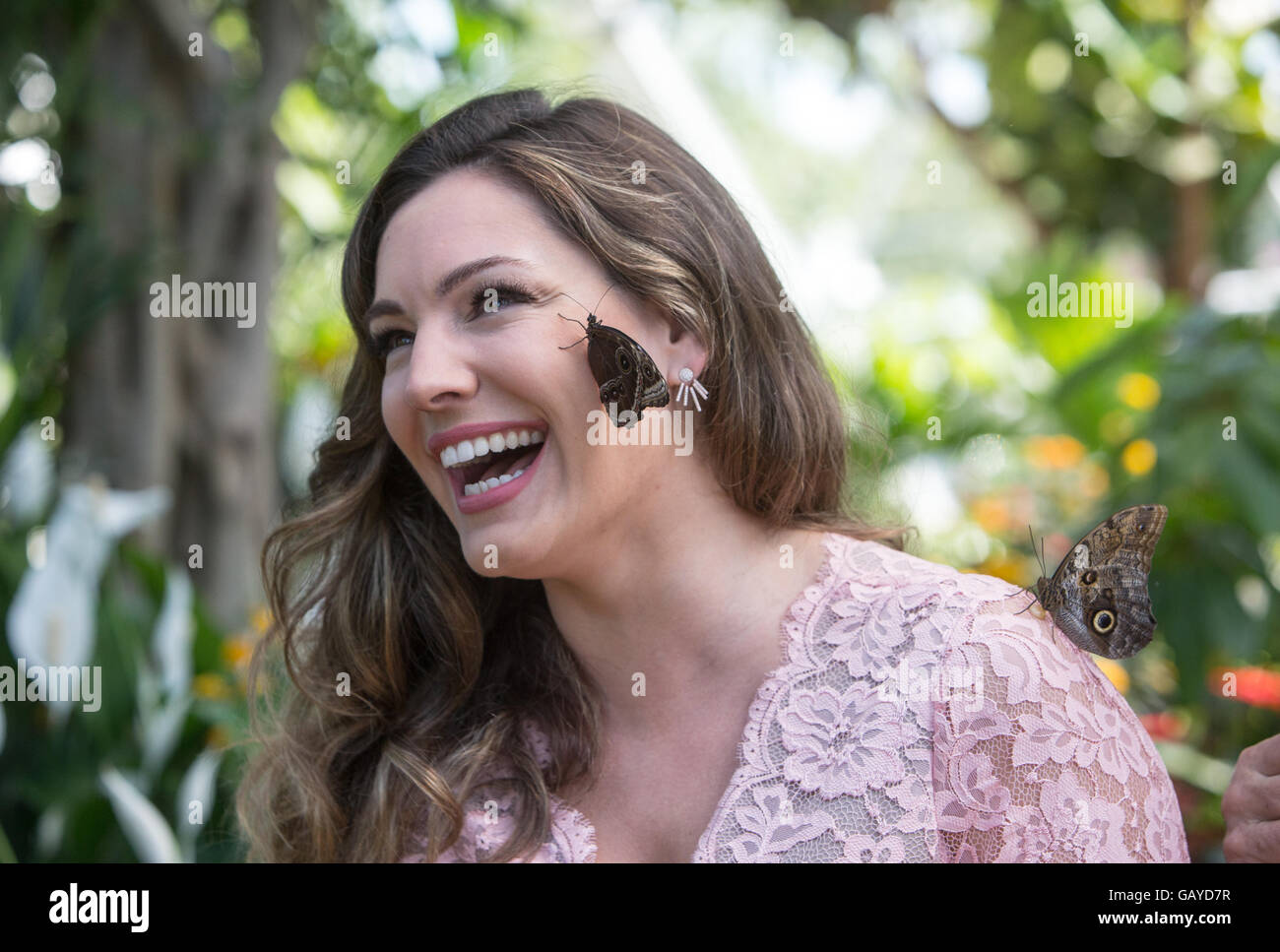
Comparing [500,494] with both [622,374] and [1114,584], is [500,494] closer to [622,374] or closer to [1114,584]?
[622,374]

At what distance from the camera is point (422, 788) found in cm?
153

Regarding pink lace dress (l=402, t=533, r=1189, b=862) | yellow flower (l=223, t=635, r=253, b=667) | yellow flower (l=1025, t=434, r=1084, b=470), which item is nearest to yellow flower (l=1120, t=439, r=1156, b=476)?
yellow flower (l=1025, t=434, r=1084, b=470)

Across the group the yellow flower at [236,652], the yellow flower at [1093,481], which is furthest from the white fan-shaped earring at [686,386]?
the yellow flower at [1093,481]

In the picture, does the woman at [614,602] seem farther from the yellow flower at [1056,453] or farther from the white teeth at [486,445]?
the yellow flower at [1056,453]

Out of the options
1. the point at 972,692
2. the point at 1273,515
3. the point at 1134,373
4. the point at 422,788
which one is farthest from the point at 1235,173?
the point at 422,788

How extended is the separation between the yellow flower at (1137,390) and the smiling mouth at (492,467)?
205 centimetres

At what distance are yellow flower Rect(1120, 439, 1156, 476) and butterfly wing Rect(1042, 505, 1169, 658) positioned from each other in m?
1.31

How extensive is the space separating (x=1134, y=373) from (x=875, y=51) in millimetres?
2503

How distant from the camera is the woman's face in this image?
4.48ft

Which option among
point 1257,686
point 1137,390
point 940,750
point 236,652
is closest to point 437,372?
point 940,750

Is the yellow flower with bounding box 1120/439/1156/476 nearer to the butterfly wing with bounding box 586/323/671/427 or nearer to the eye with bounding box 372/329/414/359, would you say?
the butterfly wing with bounding box 586/323/671/427

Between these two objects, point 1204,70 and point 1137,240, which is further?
point 1137,240

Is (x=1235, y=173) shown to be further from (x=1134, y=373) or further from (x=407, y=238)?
(x=407, y=238)

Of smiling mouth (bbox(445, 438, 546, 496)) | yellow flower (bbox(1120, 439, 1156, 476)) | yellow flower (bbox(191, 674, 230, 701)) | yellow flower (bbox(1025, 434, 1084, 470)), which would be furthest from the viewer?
yellow flower (bbox(1025, 434, 1084, 470))
